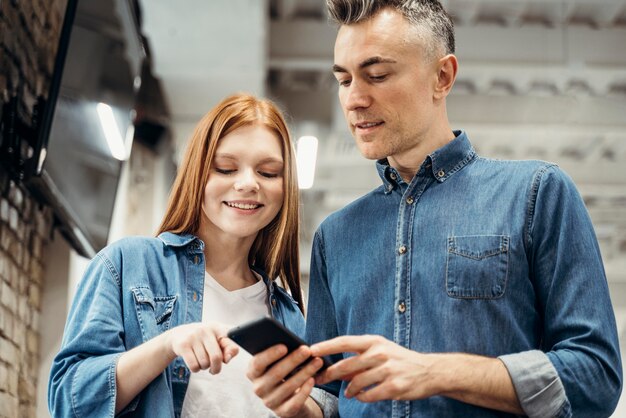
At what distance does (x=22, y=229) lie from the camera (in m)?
3.43

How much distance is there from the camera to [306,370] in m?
1.52

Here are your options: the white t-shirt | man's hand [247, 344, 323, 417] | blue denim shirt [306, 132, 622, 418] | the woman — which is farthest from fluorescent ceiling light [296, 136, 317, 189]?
man's hand [247, 344, 323, 417]

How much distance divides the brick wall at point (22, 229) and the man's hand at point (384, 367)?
1887 millimetres

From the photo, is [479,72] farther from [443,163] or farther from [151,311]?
[151,311]

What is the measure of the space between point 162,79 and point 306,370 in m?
4.83

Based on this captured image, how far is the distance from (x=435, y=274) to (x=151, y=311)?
602 mm

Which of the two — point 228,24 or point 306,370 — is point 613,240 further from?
point 306,370

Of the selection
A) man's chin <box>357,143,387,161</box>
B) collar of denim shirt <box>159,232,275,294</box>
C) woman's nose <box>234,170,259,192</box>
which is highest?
man's chin <box>357,143,387,161</box>

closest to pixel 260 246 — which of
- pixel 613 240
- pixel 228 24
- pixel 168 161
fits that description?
pixel 228 24

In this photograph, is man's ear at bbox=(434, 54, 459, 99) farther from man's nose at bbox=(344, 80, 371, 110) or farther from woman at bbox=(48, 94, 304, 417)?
woman at bbox=(48, 94, 304, 417)

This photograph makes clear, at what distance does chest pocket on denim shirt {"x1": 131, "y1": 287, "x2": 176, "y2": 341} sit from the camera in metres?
1.78

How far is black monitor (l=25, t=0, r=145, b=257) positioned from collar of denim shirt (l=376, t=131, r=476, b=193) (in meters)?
1.54

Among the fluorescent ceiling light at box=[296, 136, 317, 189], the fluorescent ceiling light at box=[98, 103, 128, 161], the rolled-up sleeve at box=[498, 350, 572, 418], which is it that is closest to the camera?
the rolled-up sleeve at box=[498, 350, 572, 418]

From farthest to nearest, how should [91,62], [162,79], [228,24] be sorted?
[162,79] → [228,24] → [91,62]
